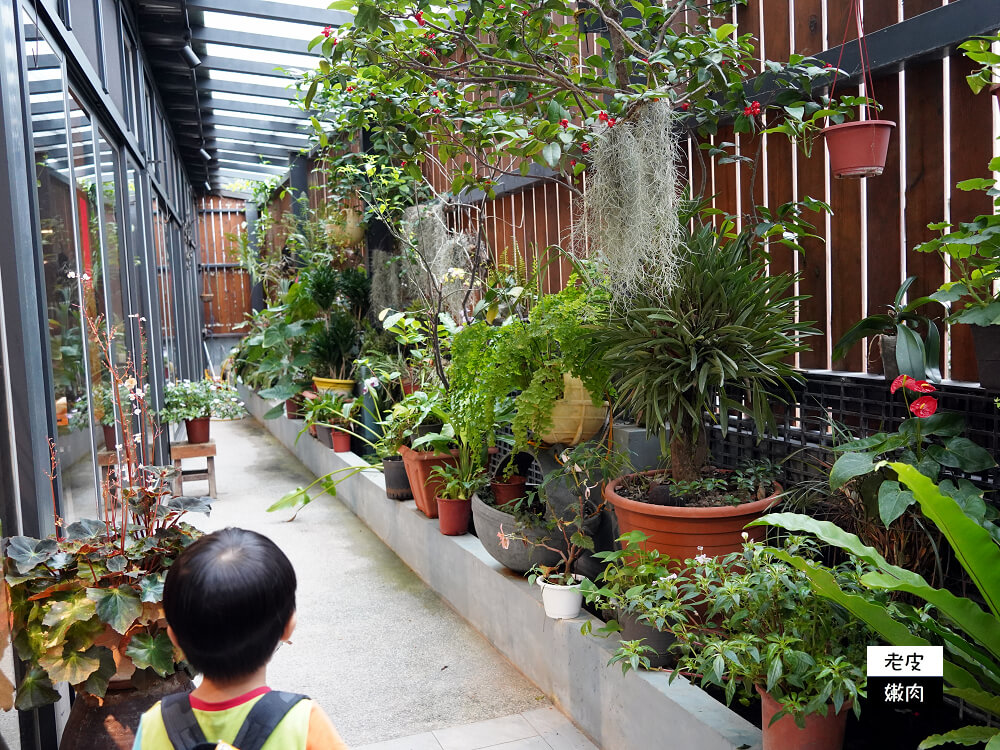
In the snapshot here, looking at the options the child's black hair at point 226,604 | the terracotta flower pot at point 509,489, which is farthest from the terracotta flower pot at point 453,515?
the child's black hair at point 226,604

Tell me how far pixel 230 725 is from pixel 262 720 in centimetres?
5

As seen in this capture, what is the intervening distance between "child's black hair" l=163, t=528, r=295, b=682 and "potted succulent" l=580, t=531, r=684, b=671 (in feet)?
4.02

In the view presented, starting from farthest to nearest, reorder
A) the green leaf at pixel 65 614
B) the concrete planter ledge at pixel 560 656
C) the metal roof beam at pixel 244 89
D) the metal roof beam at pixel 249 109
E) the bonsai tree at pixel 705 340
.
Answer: the metal roof beam at pixel 249 109, the metal roof beam at pixel 244 89, the bonsai tree at pixel 705 340, the concrete planter ledge at pixel 560 656, the green leaf at pixel 65 614

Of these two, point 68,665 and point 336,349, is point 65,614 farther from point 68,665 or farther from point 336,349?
point 336,349

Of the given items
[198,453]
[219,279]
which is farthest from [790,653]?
[219,279]

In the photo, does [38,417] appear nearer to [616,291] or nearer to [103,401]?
[103,401]

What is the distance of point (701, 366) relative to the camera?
2.50 metres

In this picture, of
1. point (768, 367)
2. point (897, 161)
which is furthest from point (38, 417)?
point (897, 161)

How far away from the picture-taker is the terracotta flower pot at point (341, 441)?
6094mm

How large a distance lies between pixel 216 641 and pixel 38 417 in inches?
50.5

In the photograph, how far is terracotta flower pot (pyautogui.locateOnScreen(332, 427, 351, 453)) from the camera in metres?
6.09

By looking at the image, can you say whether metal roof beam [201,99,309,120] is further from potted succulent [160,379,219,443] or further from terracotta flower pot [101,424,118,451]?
terracotta flower pot [101,424,118,451]

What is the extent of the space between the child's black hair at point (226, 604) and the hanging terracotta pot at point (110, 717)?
36.0 inches

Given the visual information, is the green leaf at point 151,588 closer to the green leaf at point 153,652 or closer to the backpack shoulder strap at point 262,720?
the green leaf at point 153,652
